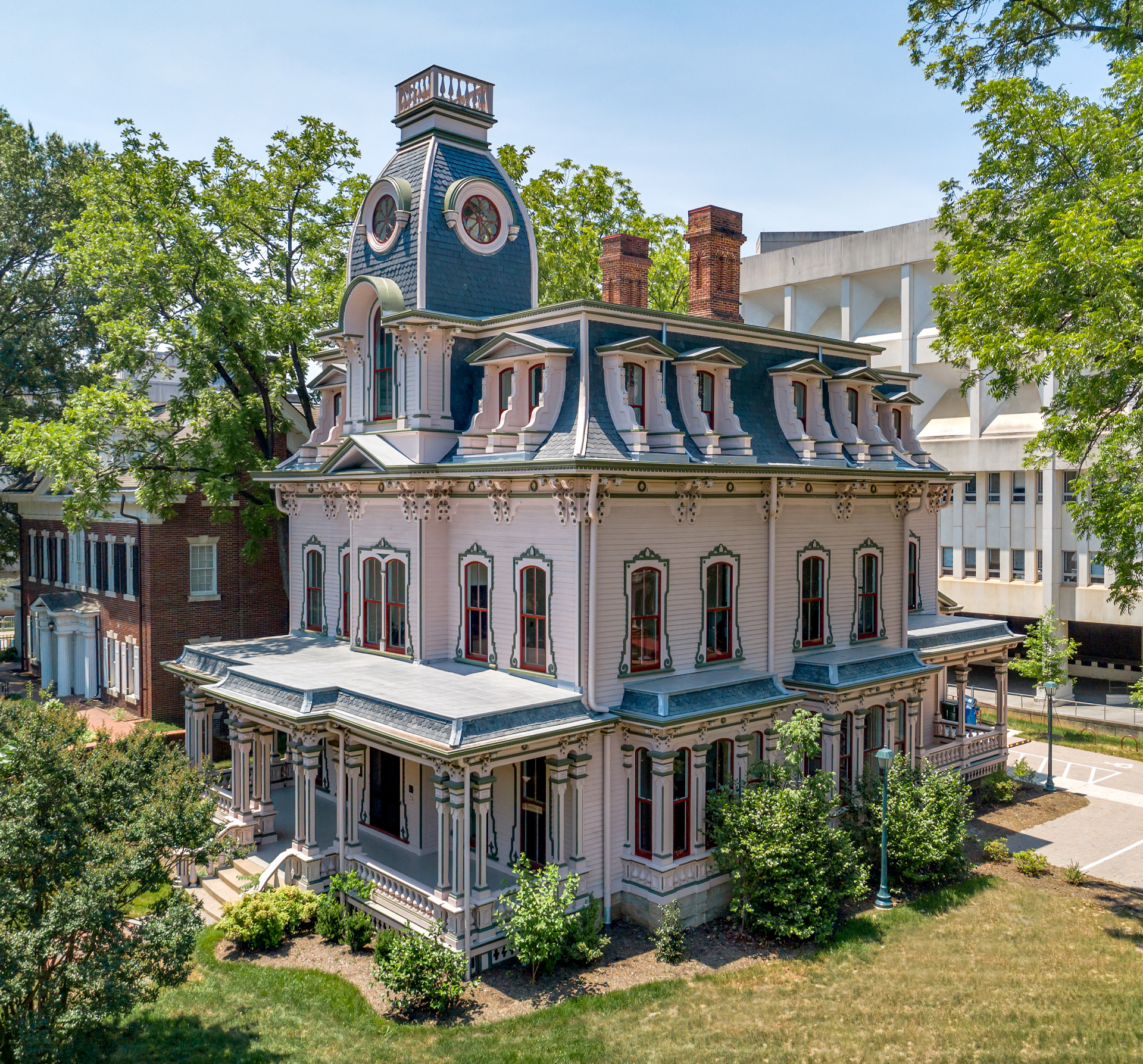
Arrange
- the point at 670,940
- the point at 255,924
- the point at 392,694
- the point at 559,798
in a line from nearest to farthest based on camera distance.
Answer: the point at 670,940 < the point at 255,924 < the point at 559,798 < the point at 392,694

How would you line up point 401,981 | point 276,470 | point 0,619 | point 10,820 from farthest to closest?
point 0,619, point 276,470, point 401,981, point 10,820

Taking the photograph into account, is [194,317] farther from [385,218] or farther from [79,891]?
[79,891]

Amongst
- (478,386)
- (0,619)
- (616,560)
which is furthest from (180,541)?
(0,619)

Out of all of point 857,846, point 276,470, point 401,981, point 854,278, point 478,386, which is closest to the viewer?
point 401,981

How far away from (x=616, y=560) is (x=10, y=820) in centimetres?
1181

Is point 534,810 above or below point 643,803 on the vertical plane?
below

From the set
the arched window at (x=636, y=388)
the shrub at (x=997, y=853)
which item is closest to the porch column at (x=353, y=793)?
the arched window at (x=636, y=388)

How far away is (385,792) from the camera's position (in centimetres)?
2250

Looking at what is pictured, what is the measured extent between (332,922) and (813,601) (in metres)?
13.9

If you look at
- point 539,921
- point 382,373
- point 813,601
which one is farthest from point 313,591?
point 813,601

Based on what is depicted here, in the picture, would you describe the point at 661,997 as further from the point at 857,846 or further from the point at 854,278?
the point at 854,278

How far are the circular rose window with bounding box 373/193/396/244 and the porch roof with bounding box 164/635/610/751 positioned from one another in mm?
11241

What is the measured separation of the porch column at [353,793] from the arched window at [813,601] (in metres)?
11.5

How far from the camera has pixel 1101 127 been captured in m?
20.3
